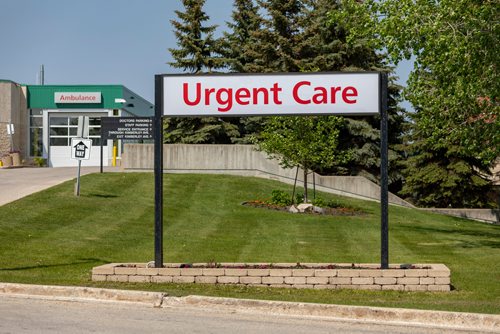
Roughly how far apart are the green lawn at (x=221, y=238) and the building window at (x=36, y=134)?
22070 mm

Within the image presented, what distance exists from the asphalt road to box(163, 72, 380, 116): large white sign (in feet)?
13.4

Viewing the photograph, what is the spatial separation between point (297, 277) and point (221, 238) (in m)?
10.2

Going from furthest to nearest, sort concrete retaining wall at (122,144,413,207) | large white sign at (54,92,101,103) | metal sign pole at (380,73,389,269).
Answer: large white sign at (54,92,101,103), concrete retaining wall at (122,144,413,207), metal sign pole at (380,73,389,269)

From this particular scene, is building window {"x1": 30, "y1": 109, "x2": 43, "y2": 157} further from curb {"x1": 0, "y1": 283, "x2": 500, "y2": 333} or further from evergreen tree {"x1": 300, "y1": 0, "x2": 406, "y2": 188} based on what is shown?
curb {"x1": 0, "y1": 283, "x2": 500, "y2": 333}

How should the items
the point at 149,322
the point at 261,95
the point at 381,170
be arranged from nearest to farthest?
the point at 149,322
the point at 381,170
the point at 261,95

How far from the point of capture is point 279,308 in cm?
1004

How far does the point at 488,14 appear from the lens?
2056cm

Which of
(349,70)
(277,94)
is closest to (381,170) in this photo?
(277,94)

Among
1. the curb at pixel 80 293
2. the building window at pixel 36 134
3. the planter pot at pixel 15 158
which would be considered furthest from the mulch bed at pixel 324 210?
the building window at pixel 36 134

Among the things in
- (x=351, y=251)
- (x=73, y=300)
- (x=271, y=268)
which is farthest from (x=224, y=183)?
(x=73, y=300)

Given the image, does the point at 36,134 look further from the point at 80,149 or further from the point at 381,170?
the point at 381,170

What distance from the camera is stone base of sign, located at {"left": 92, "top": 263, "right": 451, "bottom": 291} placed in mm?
12227

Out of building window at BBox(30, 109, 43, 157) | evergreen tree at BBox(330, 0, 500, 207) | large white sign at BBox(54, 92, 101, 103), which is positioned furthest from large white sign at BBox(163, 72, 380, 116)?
building window at BBox(30, 109, 43, 157)

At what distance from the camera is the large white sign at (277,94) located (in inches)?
510
